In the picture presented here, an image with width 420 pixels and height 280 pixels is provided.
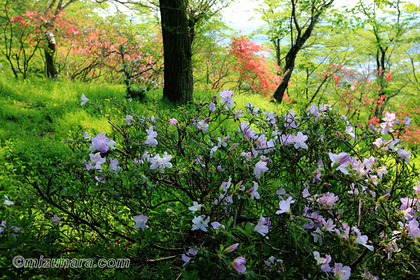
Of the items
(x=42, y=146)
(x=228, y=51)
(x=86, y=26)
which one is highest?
(x=86, y=26)

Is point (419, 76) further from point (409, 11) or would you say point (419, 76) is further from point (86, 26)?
point (86, 26)

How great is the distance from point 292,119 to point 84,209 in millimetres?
1380

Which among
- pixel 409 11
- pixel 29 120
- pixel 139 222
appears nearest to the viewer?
pixel 139 222

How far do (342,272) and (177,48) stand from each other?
4.31 metres

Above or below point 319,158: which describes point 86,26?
above

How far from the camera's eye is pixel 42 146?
122 inches

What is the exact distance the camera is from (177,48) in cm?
450

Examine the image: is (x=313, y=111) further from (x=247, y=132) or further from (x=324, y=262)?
(x=324, y=262)

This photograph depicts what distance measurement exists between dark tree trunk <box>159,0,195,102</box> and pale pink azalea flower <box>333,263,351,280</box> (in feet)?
13.5

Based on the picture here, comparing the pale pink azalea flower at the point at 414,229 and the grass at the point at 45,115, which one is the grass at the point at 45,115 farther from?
the pale pink azalea flower at the point at 414,229

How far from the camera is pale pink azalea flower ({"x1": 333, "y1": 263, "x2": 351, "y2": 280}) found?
0.95m

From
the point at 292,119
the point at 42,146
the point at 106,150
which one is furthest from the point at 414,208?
the point at 42,146

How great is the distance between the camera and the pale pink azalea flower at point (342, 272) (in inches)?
37.3

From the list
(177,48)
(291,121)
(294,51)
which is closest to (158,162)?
(291,121)
